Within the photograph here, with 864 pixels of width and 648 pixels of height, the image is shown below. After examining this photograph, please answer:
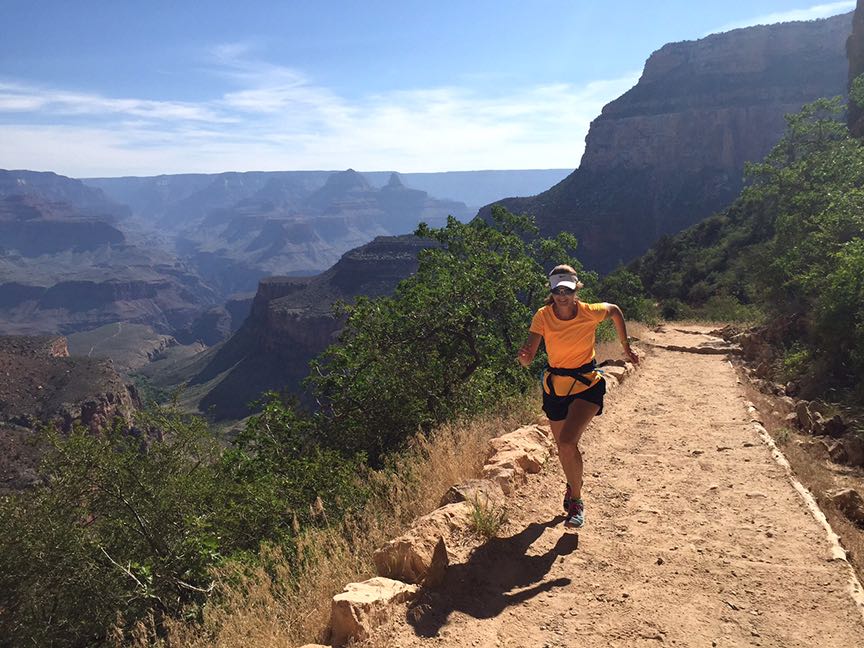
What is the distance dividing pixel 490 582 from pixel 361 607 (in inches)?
41.6

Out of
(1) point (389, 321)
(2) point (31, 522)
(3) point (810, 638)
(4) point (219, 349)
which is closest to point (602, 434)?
(3) point (810, 638)

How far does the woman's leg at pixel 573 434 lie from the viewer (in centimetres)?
447

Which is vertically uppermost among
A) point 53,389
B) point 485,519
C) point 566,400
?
point 566,400

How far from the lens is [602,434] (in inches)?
284

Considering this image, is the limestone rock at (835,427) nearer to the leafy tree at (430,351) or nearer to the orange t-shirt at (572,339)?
the leafy tree at (430,351)

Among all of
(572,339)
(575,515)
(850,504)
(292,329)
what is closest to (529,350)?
(572,339)

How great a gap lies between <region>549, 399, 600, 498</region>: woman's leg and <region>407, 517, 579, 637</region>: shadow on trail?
46cm

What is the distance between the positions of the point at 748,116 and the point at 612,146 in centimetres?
2265

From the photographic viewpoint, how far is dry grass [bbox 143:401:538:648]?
131 inches

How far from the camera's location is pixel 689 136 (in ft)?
331

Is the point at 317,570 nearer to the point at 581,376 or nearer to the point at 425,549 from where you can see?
the point at 425,549

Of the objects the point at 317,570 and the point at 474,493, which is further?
the point at 474,493

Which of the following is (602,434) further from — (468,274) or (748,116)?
(748,116)

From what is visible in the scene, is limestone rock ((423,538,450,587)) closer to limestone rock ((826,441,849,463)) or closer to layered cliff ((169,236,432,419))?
limestone rock ((826,441,849,463))
